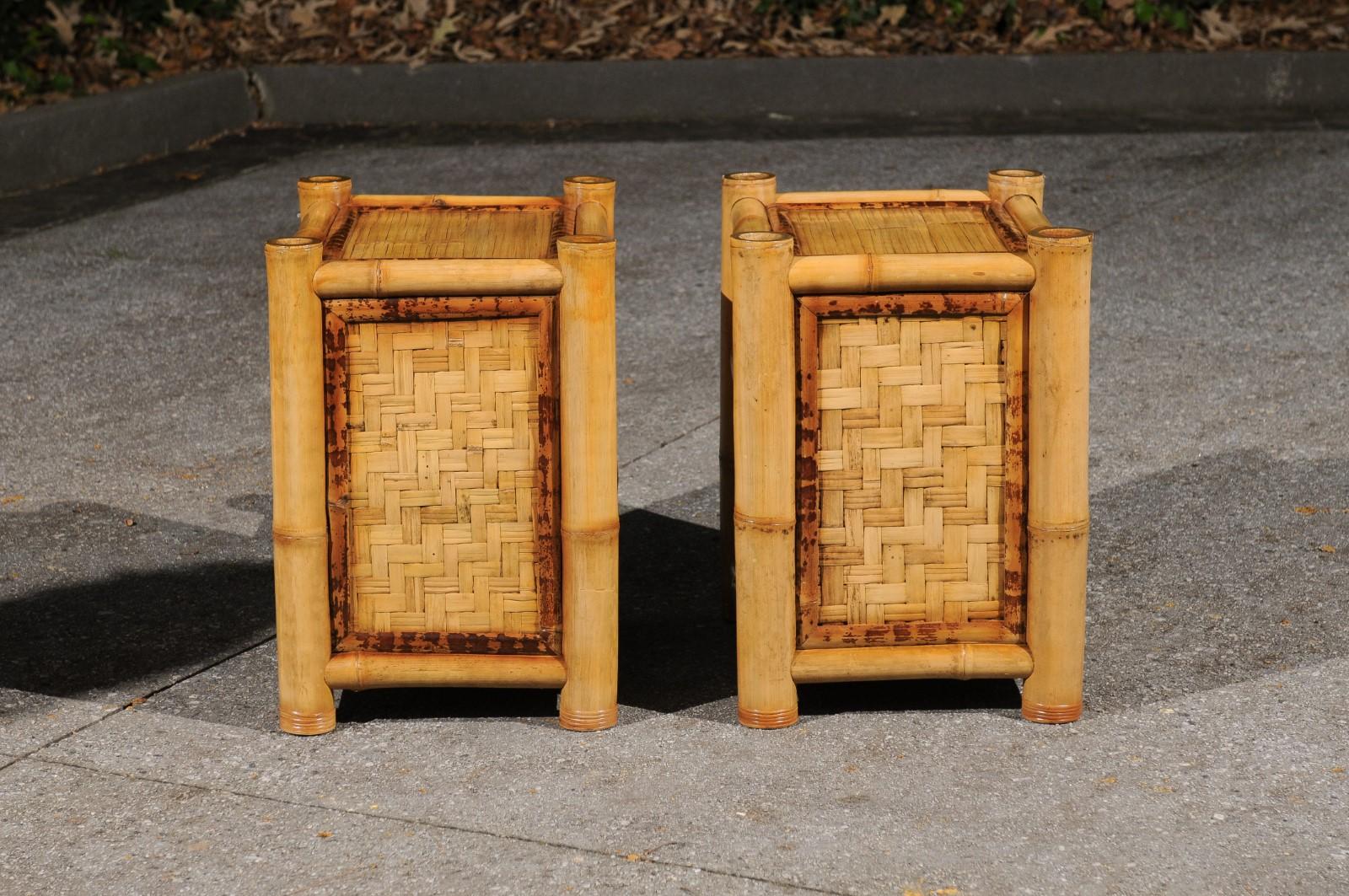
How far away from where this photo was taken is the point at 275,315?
3844 mm

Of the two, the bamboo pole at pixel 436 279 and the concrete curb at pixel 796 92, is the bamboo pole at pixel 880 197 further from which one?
the concrete curb at pixel 796 92

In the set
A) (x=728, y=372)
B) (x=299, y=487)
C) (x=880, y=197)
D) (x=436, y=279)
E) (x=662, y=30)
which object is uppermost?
(x=662, y=30)

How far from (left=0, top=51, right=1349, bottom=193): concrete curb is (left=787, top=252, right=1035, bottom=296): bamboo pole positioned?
293 inches

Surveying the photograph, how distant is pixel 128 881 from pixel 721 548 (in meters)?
1.73

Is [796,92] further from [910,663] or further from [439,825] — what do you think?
[439,825]

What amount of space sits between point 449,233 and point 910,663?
1.37 m

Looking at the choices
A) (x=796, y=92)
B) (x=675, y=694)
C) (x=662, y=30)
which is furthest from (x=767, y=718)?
(x=662, y=30)

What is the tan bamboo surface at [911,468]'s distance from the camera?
154 inches

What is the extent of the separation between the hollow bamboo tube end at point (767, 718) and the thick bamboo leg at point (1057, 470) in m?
0.51

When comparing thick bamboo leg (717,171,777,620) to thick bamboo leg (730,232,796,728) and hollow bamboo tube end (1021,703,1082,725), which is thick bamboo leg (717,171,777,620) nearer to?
thick bamboo leg (730,232,796,728)

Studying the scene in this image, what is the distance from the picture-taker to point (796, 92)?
38.1 feet

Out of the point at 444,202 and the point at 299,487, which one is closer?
the point at 299,487

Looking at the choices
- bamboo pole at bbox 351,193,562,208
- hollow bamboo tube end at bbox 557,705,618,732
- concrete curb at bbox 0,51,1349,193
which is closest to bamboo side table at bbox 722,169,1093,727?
hollow bamboo tube end at bbox 557,705,618,732

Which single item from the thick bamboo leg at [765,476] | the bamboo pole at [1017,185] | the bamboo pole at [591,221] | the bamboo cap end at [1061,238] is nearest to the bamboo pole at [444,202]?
the bamboo pole at [591,221]
